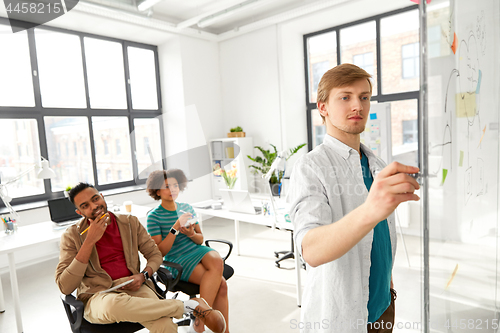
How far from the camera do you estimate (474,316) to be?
1.00 m

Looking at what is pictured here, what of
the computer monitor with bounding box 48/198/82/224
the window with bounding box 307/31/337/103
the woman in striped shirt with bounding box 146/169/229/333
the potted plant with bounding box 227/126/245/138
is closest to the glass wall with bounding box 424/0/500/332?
the woman in striped shirt with bounding box 146/169/229/333

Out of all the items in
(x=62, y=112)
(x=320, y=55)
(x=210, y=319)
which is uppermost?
(x=320, y=55)

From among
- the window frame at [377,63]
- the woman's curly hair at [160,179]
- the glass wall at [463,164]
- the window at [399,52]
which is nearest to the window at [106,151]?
the woman's curly hair at [160,179]

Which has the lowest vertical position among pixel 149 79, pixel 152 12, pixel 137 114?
pixel 137 114

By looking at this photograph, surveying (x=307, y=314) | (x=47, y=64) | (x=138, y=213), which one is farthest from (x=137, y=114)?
(x=307, y=314)

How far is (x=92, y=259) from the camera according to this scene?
2.00m

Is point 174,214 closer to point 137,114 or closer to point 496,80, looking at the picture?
point 496,80

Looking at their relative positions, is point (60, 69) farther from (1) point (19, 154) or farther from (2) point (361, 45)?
(2) point (361, 45)

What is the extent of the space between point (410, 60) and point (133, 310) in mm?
4783

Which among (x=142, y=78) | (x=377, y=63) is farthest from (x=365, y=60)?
(x=142, y=78)

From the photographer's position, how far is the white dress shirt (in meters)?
0.94

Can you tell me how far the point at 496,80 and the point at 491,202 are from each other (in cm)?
48

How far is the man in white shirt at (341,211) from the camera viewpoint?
0.91 metres

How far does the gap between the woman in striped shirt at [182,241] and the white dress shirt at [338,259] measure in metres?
1.38
